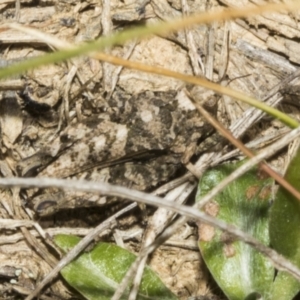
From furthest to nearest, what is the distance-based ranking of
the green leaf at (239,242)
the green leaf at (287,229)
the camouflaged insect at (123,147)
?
the camouflaged insect at (123,147), the green leaf at (239,242), the green leaf at (287,229)

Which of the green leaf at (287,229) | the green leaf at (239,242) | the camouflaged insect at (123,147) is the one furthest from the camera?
the camouflaged insect at (123,147)

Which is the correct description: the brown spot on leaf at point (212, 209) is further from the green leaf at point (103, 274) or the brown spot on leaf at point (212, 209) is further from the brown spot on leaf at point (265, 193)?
the green leaf at point (103, 274)

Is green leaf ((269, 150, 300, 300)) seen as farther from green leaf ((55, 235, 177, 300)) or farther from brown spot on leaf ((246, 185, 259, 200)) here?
green leaf ((55, 235, 177, 300))

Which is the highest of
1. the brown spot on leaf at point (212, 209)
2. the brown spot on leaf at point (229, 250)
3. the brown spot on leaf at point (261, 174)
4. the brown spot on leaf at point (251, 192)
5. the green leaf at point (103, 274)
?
the brown spot on leaf at point (261, 174)

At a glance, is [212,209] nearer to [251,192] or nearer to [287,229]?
[251,192]

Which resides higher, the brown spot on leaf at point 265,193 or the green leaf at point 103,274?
the brown spot on leaf at point 265,193

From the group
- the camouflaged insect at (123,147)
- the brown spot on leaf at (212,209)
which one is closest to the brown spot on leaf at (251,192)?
the brown spot on leaf at (212,209)

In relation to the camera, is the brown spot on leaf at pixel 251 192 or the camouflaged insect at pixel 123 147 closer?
the brown spot on leaf at pixel 251 192
